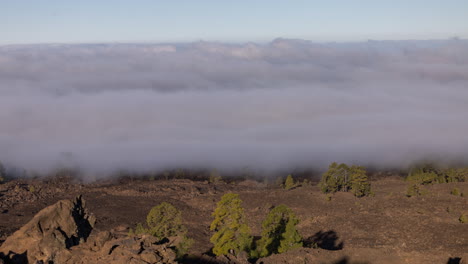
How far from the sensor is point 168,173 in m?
76.2

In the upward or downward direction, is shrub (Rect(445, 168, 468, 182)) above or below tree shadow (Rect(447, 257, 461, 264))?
below

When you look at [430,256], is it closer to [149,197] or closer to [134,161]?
[149,197]

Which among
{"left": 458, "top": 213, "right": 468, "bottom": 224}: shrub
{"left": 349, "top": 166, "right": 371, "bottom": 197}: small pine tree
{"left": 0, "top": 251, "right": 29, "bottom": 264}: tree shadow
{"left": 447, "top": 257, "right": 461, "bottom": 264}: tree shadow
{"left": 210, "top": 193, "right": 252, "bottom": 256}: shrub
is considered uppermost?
{"left": 0, "top": 251, "right": 29, "bottom": 264}: tree shadow

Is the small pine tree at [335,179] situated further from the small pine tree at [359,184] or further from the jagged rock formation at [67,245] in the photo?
the jagged rock formation at [67,245]

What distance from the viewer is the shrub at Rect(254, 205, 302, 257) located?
24597 mm

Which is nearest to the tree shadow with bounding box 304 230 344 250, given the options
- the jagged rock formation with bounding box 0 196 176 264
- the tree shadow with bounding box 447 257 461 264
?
the tree shadow with bounding box 447 257 461 264

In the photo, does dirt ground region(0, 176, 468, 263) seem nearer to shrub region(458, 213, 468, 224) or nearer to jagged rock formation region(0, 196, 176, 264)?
shrub region(458, 213, 468, 224)

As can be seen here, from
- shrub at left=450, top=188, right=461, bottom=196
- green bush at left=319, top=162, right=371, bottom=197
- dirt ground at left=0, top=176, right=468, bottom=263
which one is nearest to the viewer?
dirt ground at left=0, top=176, right=468, bottom=263

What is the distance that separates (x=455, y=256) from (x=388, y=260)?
137 inches

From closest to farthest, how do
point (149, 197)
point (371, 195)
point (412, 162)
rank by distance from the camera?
point (371, 195) → point (149, 197) → point (412, 162)

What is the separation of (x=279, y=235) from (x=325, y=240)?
6619mm

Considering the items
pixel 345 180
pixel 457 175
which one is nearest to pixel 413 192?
pixel 345 180

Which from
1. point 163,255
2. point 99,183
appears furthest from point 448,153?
point 163,255

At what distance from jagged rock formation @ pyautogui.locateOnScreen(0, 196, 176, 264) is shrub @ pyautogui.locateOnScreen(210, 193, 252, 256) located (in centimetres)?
909
